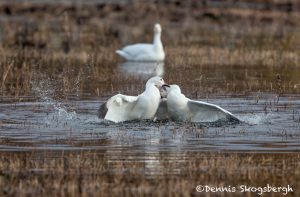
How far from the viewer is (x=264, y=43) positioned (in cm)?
2438

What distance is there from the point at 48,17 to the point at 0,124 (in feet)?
62.4

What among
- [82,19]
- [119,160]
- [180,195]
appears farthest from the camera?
[82,19]

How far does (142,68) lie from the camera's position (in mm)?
20609

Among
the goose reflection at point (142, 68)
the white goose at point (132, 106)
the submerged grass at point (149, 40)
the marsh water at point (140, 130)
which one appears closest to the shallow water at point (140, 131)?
the marsh water at point (140, 130)

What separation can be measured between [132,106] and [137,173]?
344 cm

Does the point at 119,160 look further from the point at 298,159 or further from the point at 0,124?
the point at 0,124

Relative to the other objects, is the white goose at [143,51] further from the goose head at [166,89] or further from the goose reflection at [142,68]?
the goose head at [166,89]

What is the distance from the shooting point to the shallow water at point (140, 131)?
1023 cm

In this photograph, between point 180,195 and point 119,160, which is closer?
point 180,195

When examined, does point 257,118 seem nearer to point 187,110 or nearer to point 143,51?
point 187,110

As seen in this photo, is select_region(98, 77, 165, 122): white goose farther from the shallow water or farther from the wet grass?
the wet grass

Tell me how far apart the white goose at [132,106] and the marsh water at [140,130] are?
0.12 metres

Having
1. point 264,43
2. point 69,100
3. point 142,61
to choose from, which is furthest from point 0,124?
point 264,43

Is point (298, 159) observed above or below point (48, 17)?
below
